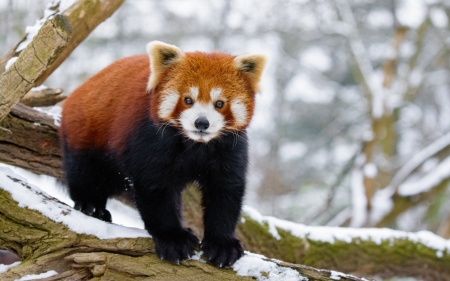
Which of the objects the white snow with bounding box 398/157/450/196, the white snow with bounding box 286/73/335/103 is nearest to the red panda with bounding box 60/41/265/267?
the white snow with bounding box 398/157/450/196

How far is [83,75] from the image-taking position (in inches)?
387

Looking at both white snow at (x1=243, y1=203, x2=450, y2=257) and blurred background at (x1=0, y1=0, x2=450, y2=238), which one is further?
blurred background at (x1=0, y1=0, x2=450, y2=238)

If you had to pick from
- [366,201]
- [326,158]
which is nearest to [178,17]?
[326,158]

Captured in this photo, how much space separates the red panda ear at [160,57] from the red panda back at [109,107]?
155 mm

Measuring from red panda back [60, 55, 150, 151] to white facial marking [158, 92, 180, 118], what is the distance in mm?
212

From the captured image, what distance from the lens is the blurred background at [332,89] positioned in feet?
24.0

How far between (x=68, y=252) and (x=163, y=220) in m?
0.53

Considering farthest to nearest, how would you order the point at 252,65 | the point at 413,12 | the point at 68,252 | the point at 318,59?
the point at 318,59, the point at 413,12, the point at 252,65, the point at 68,252

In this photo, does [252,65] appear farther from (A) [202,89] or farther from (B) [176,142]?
(B) [176,142]

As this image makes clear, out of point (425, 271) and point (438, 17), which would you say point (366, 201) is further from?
point (438, 17)

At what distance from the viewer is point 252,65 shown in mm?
2936

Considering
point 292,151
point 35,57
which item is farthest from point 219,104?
point 292,151

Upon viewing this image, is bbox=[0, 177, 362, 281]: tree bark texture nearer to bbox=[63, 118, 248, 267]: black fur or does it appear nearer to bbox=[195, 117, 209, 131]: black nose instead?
bbox=[63, 118, 248, 267]: black fur

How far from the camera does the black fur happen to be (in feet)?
8.83
